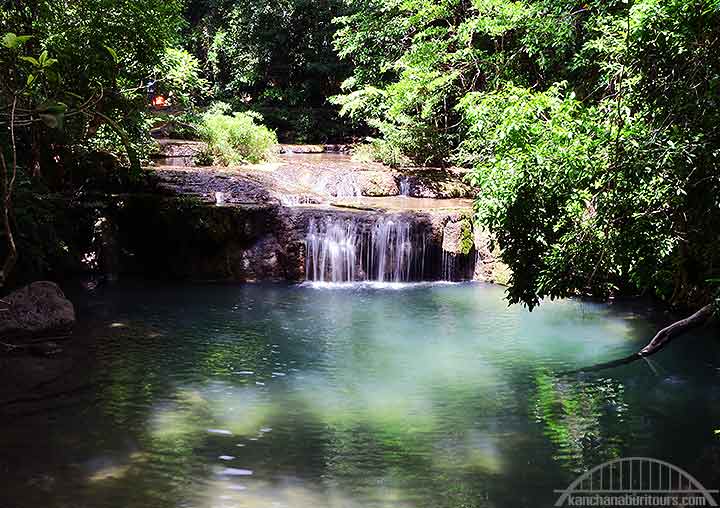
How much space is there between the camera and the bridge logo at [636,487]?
207 inches

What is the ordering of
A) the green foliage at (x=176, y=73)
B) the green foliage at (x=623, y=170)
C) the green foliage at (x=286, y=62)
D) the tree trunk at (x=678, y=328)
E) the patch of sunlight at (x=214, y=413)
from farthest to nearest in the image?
the green foliage at (x=286, y=62), the green foliage at (x=176, y=73), the tree trunk at (x=678, y=328), the patch of sunlight at (x=214, y=413), the green foliage at (x=623, y=170)

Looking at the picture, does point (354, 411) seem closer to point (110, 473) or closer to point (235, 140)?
point (110, 473)

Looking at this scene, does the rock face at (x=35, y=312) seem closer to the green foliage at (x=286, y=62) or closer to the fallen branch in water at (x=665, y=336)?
the fallen branch in water at (x=665, y=336)

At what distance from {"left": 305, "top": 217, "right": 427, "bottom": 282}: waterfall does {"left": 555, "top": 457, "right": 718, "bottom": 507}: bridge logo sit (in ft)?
28.1

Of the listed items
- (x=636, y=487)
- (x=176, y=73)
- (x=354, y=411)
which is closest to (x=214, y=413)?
(x=354, y=411)

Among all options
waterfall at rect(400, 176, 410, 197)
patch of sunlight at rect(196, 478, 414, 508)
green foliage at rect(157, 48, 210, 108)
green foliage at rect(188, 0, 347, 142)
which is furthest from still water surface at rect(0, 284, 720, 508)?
green foliage at rect(188, 0, 347, 142)

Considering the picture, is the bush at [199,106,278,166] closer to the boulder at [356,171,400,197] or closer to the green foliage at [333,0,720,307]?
the boulder at [356,171,400,197]

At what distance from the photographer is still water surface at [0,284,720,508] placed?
5.52 m

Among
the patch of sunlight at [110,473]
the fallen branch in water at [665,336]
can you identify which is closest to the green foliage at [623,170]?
the fallen branch in water at [665,336]

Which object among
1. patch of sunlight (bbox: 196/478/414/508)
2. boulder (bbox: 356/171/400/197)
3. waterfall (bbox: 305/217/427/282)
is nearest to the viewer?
patch of sunlight (bbox: 196/478/414/508)

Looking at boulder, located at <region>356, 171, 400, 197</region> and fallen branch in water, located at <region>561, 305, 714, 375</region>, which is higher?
boulder, located at <region>356, 171, 400, 197</region>

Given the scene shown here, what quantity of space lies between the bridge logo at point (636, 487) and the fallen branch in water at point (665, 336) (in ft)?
4.99

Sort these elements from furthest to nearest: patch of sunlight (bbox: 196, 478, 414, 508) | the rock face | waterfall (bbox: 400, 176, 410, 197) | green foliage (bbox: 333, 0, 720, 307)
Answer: waterfall (bbox: 400, 176, 410, 197)
the rock face
green foliage (bbox: 333, 0, 720, 307)
patch of sunlight (bbox: 196, 478, 414, 508)

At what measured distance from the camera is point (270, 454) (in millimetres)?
6094
